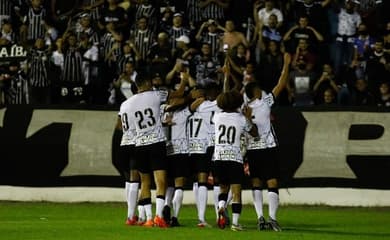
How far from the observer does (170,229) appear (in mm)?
19344

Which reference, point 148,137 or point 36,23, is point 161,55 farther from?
point 148,137

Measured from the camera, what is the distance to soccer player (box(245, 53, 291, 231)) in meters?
19.2

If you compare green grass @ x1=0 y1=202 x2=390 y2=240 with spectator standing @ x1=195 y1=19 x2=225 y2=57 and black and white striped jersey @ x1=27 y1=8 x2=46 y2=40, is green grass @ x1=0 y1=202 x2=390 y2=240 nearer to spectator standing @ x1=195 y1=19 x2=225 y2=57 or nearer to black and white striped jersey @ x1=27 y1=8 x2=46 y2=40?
spectator standing @ x1=195 y1=19 x2=225 y2=57

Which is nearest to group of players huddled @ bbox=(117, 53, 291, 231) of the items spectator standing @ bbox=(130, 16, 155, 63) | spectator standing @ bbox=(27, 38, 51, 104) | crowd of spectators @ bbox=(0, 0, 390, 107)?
crowd of spectators @ bbox=(0, 0, 390, 107)

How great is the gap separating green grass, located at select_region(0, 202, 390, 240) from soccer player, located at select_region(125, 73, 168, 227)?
680 mm

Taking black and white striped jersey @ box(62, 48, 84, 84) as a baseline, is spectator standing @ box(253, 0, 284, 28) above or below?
above

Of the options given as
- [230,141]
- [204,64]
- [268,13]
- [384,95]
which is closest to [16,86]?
[204,64]

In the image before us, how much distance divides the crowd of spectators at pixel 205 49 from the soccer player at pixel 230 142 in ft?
23.9

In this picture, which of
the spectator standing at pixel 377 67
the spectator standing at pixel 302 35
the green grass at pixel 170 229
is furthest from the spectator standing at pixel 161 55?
the spectator standing at pixel 377 67

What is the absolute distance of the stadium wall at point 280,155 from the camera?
25.0 metres

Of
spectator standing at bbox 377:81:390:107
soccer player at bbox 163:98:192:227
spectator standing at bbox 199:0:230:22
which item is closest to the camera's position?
soccer player at bbox 163:98:192:227

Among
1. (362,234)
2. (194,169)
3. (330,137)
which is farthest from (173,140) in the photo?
(330,137)

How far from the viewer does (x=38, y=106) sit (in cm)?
2686

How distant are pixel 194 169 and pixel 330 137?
19.2 ft
